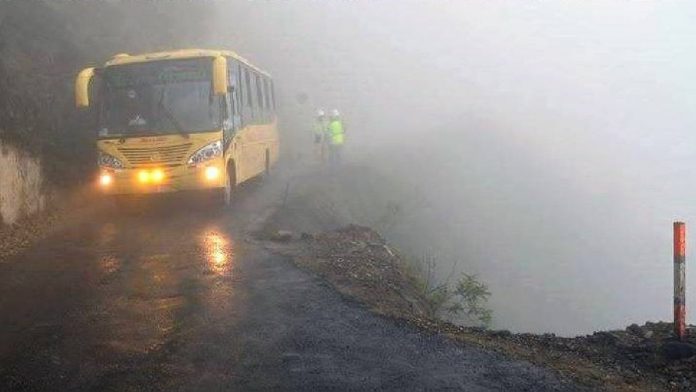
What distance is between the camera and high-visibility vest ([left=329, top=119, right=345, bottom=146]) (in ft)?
75.0

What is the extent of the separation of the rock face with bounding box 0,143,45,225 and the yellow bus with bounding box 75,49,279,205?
145 centimetres

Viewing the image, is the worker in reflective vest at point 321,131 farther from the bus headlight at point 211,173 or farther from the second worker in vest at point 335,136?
the bus headlight at point 211,173

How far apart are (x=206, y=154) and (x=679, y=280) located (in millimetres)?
9298

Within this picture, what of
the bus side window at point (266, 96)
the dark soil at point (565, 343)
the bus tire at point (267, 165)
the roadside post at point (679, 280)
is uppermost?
the bus side window at point (266, 96)

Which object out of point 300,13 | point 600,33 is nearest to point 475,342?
point 300,13

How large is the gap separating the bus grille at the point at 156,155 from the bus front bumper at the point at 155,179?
0.14 metres

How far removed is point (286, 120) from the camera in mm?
41562

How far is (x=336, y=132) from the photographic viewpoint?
23.1 meters

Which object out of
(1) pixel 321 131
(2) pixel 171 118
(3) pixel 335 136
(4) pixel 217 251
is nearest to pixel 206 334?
Answer: (4) pixel 217 251

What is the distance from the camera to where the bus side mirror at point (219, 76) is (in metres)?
13.2

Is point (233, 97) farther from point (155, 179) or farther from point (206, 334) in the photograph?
point (206, 334)

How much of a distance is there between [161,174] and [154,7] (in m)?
20.7

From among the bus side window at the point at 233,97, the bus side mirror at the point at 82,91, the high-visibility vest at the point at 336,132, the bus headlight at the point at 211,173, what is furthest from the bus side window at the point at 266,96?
the bus side mirror at the point at 82,91

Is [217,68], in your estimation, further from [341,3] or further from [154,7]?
[341,3]
